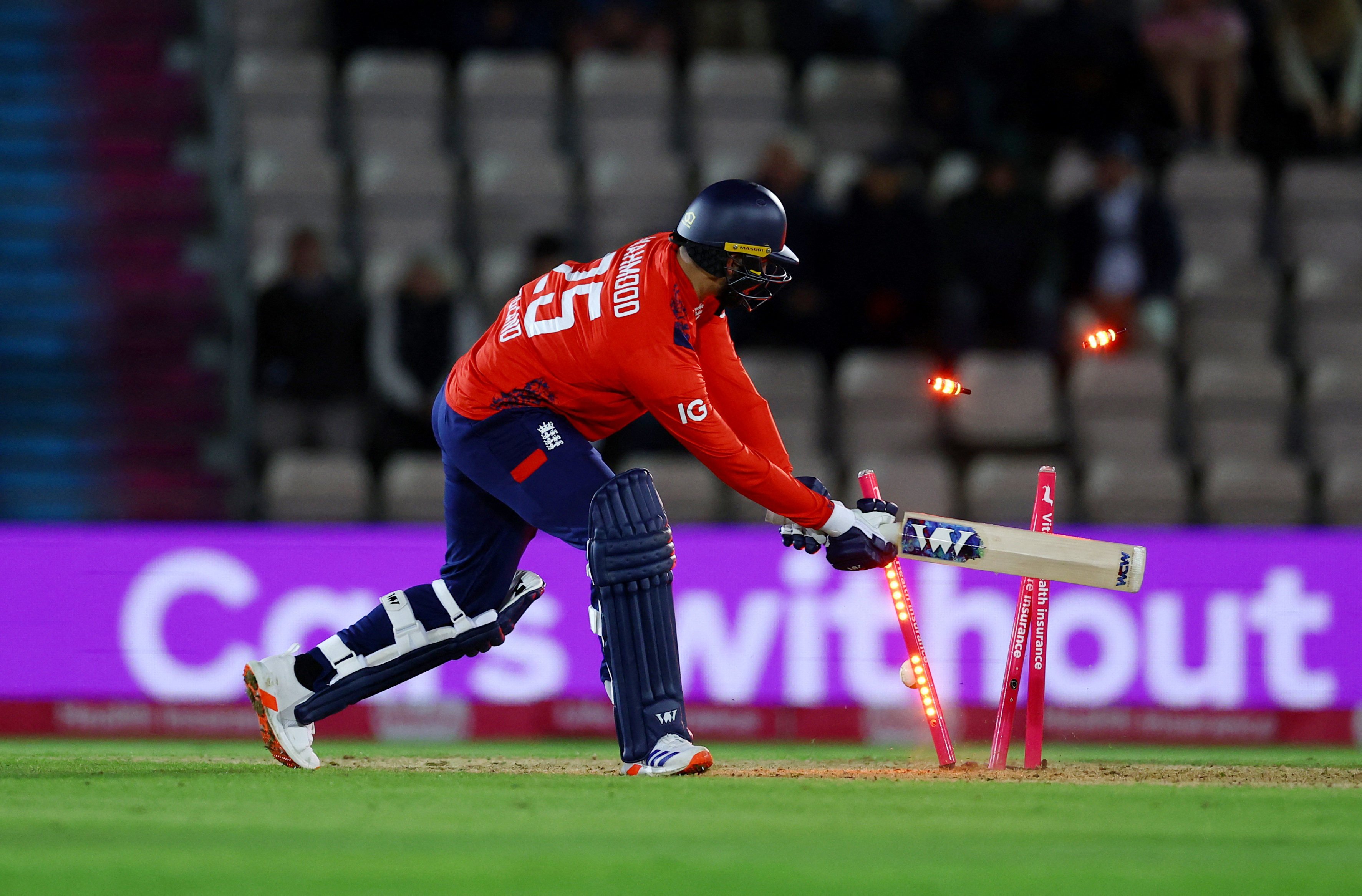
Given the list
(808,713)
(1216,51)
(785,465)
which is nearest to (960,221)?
(1216,51)

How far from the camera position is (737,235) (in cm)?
575

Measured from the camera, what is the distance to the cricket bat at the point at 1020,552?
587 centimetres

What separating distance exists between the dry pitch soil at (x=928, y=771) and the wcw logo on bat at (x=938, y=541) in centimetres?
68

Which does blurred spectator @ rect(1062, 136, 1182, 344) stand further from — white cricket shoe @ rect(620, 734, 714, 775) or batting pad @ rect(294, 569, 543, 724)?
white cricket shoe @ rect(620, 734, 714, 775)

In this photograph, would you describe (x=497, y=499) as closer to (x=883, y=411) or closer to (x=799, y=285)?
(x=883, y=411)

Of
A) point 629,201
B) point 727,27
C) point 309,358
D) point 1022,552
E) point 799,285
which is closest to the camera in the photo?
point 1022,552

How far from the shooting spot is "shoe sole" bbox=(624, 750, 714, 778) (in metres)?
5.57

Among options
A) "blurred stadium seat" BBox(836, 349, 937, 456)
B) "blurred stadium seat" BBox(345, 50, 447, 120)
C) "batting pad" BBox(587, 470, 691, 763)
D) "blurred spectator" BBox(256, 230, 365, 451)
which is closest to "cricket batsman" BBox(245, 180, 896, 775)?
"batting pad" BBox(587, 470, 691, 763)

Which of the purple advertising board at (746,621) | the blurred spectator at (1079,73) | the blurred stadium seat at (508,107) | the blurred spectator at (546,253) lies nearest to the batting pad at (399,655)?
the purple advertising board at (746,621)

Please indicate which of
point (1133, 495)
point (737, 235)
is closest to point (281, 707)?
point (737, 235)

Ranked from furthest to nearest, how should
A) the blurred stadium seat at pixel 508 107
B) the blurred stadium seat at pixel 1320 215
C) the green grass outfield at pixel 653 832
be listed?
the blurred stadium seat at pixel 1320 215
the blurred stadium seat at pixel 508 107
the green grass outfield at pixel 653 832

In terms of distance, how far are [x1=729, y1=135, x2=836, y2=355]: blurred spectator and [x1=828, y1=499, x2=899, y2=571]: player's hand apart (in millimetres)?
4712

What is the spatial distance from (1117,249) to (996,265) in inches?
30.0

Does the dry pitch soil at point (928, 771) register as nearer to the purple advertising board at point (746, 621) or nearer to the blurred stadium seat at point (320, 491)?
the purple advertising board at point (746, 621)
